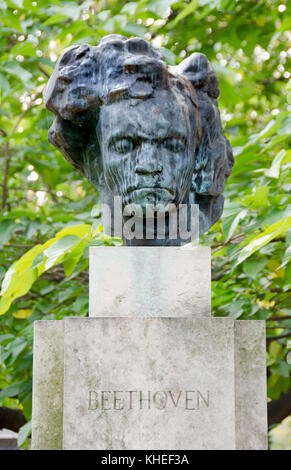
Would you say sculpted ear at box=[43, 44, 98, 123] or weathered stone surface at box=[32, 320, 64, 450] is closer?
weathered stone surface at box=[32, 320, 64, 450]

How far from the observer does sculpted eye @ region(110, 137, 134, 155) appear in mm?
3439

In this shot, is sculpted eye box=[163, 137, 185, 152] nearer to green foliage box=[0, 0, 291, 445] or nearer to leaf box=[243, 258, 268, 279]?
green foliage box=[0, 0, 291, 445]

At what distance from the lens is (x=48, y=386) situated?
3.31 meters

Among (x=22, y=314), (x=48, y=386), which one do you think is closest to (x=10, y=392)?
(x=22, y=314)

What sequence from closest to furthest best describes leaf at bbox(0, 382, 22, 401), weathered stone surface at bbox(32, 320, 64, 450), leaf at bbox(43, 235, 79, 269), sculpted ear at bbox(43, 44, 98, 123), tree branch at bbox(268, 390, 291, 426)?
weathered stone surface at bbox(32, 320, 64, 450), sculpted ear at bbox(43, 44, 98, 123), leaf at bbox(43, 235, 79, 269), leaf at bbox(0, 382, 22, 401), tree branch at bbox(268, 390, 291, 426)

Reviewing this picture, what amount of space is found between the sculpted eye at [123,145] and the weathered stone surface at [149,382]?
2.76ft

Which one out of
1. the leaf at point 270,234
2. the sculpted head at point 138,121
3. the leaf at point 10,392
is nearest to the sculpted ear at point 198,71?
the sculpted head at point 138,121

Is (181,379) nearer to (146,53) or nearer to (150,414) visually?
(150,414)

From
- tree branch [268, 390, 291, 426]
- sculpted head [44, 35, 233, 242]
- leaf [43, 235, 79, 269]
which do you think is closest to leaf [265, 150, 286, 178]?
sculpted head [44, 35, 233, 242]

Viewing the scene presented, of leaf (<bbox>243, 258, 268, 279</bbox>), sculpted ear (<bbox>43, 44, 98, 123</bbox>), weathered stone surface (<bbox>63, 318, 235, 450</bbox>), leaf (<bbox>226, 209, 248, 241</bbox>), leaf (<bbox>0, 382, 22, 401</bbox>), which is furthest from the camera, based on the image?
leaf (<bbox>0, 382, 22, 401</bbox>)

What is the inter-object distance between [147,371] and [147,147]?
1069mm

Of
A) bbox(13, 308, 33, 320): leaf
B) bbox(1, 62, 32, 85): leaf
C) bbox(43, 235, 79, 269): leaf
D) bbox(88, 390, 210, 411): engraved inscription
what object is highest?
bbox(1, 62, 32, 85): leaf

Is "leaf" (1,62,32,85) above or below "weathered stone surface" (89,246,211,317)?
above

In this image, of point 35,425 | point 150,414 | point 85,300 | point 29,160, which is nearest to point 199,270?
point 150,414
